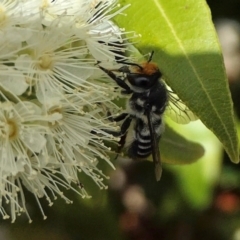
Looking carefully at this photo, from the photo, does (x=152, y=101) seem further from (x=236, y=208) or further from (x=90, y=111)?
(x=236, y=208)

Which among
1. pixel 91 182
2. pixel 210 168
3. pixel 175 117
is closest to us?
pixel 175 117

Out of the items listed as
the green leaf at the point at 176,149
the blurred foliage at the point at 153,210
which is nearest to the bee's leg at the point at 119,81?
the green leaf at the point at 176,149

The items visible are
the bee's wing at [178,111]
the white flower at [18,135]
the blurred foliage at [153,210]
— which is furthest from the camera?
the blurred foliage at [153,210]

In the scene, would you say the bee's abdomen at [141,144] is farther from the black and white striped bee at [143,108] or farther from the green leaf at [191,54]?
the green leaf at [191,54]

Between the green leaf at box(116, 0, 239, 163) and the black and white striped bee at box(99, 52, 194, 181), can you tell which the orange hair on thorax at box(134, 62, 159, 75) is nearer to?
the black and white striped bee at box(99, 52, 194, 181)

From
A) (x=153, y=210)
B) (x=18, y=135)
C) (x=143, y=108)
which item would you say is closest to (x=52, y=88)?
(x=18, y=135)

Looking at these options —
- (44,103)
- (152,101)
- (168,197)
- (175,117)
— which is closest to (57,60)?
(44,103)
